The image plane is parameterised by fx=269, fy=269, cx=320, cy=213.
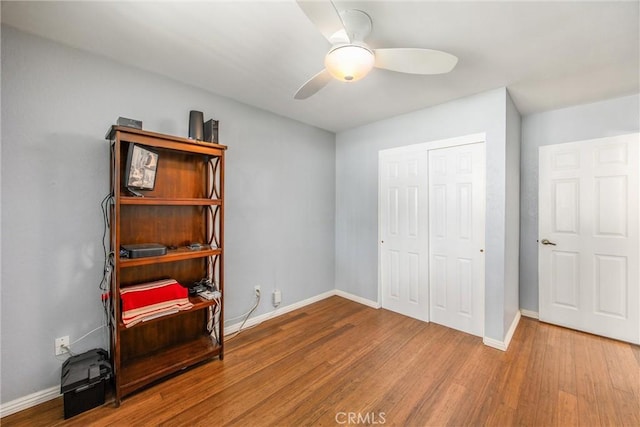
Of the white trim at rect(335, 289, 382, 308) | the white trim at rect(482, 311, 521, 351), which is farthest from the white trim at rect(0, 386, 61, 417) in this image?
the white trim at rect(482, 311, 521, 351)

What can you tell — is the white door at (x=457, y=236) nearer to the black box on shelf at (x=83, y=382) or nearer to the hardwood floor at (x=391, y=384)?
the hardwood floor at (x=391, y=384)

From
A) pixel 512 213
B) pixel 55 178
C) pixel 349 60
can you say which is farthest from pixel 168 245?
pixel 512 213

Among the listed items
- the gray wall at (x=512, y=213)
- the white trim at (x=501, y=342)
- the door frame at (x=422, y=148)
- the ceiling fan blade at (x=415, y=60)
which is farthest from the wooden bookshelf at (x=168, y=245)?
the gray wall at (x=512, y=213)

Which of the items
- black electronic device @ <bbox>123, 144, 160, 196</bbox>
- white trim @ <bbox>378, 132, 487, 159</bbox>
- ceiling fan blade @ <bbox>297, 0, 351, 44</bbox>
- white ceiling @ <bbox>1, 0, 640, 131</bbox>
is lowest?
black electronic device @ <bbox>123, 144, 160, 196</bbox>

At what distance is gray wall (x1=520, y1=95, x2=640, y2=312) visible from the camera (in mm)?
2660

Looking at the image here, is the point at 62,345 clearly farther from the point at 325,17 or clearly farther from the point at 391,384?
the point at 325,17

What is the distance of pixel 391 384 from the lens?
6.42ft

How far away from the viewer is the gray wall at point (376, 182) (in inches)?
96.7

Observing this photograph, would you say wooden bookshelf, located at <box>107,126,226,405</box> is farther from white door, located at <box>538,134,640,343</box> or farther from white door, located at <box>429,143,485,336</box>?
white door, located at <box>538,134,640,343</box>

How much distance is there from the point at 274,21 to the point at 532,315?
3.88 metres

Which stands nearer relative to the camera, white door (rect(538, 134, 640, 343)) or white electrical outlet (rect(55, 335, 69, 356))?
white electrical outlet (rect(55, 335, 69, 356))

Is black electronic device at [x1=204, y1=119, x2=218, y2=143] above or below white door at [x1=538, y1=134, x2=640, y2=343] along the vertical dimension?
above

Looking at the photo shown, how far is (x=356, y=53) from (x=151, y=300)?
204cm

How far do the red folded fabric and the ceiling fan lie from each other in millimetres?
1867
